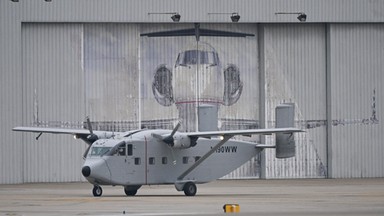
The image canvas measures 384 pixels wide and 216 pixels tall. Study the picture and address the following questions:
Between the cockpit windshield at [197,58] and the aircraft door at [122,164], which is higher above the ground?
the cockpit windshield at [197,58]

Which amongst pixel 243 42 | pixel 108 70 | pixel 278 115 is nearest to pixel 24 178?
pixel 108 70

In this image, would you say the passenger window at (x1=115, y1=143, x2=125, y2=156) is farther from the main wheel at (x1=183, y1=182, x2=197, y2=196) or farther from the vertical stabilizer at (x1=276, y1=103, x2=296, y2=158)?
the vertical stabilizer at (x1=276, y1=103, x2=296, y2=158)

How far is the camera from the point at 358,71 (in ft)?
197

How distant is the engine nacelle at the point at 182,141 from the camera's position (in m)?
40.5

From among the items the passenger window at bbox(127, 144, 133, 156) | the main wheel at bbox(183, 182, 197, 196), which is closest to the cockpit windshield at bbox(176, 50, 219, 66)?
the main wheel at bbox(183, 182, 197, 196)

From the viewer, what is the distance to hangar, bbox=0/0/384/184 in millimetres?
56500

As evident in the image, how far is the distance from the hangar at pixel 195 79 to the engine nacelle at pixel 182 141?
682 inches

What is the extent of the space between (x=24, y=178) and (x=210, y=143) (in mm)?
17885

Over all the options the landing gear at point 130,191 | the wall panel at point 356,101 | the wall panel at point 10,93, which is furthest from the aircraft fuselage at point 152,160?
the wall panel at point 356,101

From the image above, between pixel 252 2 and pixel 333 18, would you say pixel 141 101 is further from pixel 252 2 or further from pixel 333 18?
pixel 333 18

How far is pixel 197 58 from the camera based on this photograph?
59219 mm

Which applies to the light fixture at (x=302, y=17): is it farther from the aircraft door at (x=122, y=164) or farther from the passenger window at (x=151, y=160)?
the aircraft door at (x=122, y=164)

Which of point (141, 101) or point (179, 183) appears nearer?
point (179, 183)

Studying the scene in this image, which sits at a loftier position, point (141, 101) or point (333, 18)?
point (333, 18)
